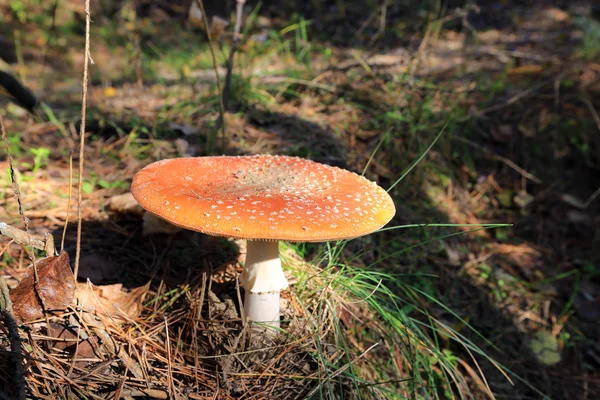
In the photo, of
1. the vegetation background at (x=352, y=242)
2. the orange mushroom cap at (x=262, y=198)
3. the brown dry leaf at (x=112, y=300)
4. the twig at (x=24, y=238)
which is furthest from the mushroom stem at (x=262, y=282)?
the twig at (x=24, y=238)

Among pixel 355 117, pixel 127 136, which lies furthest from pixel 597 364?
pixel 127 136

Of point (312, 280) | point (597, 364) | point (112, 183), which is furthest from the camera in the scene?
point (597, 364)

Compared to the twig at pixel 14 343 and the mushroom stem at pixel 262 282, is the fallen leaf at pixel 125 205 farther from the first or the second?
the twig at pixel 14 343

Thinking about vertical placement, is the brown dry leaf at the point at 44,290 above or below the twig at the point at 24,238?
below

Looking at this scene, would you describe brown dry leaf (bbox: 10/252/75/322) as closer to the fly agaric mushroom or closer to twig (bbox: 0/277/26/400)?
twig (bbox: 0/277/26/400)

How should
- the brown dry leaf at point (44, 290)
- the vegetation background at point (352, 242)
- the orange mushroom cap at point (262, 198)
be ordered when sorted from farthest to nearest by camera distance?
the vegetation background at point (352, 242) < the brown dry leaf at point (44, 290) < the orange mushroom cap at point (262, 198)

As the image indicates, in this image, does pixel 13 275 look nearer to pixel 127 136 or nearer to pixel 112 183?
pixel 112 183
